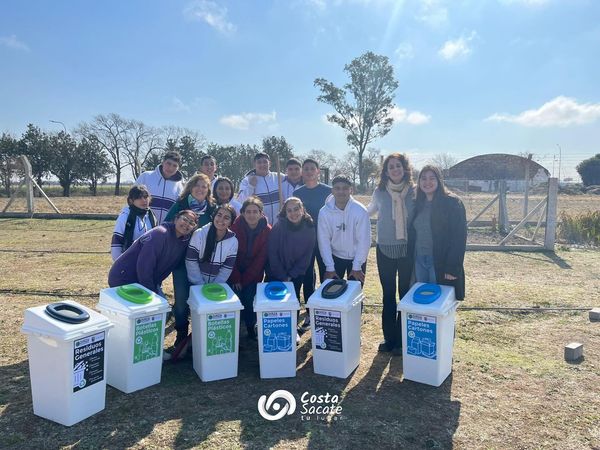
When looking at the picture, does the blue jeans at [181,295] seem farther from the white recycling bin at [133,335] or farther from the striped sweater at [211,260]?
the white recycling bin at [133,335]

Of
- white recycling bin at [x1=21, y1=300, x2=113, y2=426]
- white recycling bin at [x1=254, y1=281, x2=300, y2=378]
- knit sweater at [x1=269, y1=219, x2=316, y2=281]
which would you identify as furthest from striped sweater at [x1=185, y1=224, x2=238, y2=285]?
white recycling bin at [x1=21, y1=300, x2=113, y2=426]

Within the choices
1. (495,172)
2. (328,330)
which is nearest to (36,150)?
(495,172)

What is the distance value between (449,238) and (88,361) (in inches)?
114

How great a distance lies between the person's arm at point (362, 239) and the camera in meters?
4.17

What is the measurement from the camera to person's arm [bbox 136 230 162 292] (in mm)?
3617

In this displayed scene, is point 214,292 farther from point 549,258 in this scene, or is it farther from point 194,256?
point 549,258

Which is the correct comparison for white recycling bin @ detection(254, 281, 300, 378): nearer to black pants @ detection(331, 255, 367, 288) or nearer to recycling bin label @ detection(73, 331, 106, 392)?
black pants @ detection(331, 255, 367, 288)

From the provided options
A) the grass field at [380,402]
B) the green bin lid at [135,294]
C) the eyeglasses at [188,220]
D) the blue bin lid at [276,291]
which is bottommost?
the grass field at [380,402]

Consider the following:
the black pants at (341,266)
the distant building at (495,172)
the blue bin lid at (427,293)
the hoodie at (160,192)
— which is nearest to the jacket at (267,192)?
the hoodie at (160,192)

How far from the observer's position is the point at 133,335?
10.4ft

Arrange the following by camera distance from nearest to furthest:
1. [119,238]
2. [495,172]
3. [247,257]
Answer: [119,238]
[247,257]
[495,172]

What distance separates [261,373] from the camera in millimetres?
3596

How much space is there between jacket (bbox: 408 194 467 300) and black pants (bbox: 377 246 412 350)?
0.36 meters

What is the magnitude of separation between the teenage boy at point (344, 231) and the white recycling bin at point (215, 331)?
1.14 meters
